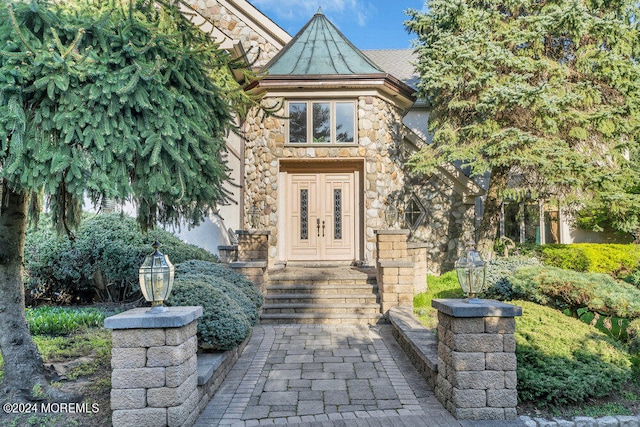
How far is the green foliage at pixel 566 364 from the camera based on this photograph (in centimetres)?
365

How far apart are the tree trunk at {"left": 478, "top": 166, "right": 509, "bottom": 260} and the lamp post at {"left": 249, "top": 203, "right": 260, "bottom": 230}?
5.33 m

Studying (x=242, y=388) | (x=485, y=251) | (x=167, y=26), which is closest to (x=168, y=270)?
(x=242, y=388)

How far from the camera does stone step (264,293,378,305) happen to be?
24.9 feet

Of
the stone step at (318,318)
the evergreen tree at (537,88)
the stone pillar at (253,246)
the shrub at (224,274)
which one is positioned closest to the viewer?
the shrub at (224,274)

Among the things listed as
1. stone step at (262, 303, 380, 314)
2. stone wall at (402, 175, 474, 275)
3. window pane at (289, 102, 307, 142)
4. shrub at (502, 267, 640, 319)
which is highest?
window pane at (289, 102, 307, 142)

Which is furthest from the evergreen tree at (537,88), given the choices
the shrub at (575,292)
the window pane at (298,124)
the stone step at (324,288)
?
the stone step at (324,288)

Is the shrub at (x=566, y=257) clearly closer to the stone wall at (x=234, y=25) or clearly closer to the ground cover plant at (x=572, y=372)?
Result: the ground cover plant at (x=572, y=372)

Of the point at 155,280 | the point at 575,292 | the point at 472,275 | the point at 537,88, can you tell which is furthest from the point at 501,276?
the point at 155,280

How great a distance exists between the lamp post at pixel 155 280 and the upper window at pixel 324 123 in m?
6.31

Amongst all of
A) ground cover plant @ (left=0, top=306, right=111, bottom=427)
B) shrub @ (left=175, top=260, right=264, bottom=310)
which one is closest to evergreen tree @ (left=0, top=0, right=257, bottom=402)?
ground cover plant @ (left=0, top=306, right=111, bottom=427)

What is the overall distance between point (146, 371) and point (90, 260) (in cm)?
550

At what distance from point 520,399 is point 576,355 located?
0.86 metres

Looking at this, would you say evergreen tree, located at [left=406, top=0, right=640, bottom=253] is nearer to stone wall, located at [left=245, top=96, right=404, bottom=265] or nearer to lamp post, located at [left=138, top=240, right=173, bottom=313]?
stone wall, located at [left=245, top=96, right=404, bottom=265]

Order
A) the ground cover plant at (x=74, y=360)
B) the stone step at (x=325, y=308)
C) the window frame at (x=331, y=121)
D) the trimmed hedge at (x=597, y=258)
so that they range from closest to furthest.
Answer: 1. the ground cover plant at (x=74, y=360)
2. the stone step at (x=325, y=308)
3. the window frame at (x=331, y=121)
4. the trimmed hedge at (x=597, y=258)
